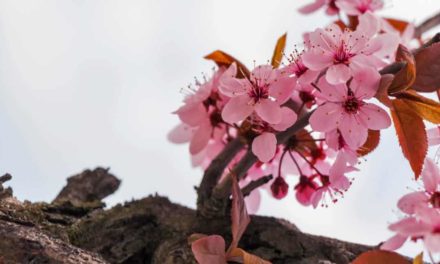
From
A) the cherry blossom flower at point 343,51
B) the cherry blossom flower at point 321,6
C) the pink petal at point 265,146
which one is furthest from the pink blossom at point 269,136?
the cherry blossom flower at point 321,6

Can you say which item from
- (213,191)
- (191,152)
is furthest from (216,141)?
(213,191)

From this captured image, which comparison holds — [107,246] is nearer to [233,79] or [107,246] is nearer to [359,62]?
[233,79]

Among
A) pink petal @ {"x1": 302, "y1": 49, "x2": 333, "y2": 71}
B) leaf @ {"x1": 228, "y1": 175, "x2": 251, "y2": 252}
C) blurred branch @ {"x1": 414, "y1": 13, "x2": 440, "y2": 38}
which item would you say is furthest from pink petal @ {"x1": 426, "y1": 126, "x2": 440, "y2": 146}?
blurred branch @ {"x1": 414, "y1": 13, "x2": 440, "y2": 38}

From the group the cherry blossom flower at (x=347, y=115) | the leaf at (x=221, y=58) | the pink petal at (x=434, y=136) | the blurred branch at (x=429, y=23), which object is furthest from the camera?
the blurred branch at (x=429, y=23)

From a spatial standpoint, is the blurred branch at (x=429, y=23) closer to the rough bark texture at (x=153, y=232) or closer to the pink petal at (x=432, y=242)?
the rough bark texture at (x=153, y=232)

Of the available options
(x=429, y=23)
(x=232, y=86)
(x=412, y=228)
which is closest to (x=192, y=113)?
(x=232, y=86)

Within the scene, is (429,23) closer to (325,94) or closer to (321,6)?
(321,6)
